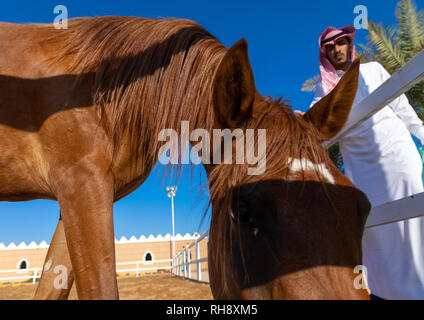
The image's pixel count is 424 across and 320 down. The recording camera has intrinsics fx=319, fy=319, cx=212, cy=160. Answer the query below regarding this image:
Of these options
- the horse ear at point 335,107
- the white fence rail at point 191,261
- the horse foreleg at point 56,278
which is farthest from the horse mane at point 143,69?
the white fence rail at point 191,261

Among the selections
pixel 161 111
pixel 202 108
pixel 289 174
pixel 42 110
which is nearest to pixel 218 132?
pixel 202 108

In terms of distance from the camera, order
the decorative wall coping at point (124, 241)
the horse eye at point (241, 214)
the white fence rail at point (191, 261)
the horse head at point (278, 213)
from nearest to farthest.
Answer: the horse head at point (278, 213) → the horse eye at point (241, 214) → the white fence rail at point (191, 261) → the decorative wall coping at point (124, 241)

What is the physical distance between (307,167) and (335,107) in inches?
21.7

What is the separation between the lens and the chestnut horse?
41.1 inches

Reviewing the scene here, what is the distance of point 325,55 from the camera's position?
3061 millimetres

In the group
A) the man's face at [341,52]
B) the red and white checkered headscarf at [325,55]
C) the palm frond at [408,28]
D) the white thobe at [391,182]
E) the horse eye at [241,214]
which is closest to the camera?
the horse eye at [241,214]

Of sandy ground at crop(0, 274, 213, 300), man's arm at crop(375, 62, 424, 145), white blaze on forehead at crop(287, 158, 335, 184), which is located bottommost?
sandy ground at crop(0, 274, 213, 300)

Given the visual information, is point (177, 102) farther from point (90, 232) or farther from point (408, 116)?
point (408, 116)

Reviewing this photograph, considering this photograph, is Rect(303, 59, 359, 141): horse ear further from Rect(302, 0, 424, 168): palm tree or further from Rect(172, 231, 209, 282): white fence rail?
Rect(302, 0, 424, 168): palm tree

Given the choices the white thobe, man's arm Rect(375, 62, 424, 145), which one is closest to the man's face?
the white thobe

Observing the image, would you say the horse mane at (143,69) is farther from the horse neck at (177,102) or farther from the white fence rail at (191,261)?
the white fence rail at (191,261)

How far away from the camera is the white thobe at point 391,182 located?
2318mm

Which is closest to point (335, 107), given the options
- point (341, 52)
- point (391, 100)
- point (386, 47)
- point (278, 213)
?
point (391, 100)

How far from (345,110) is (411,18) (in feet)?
32.9
